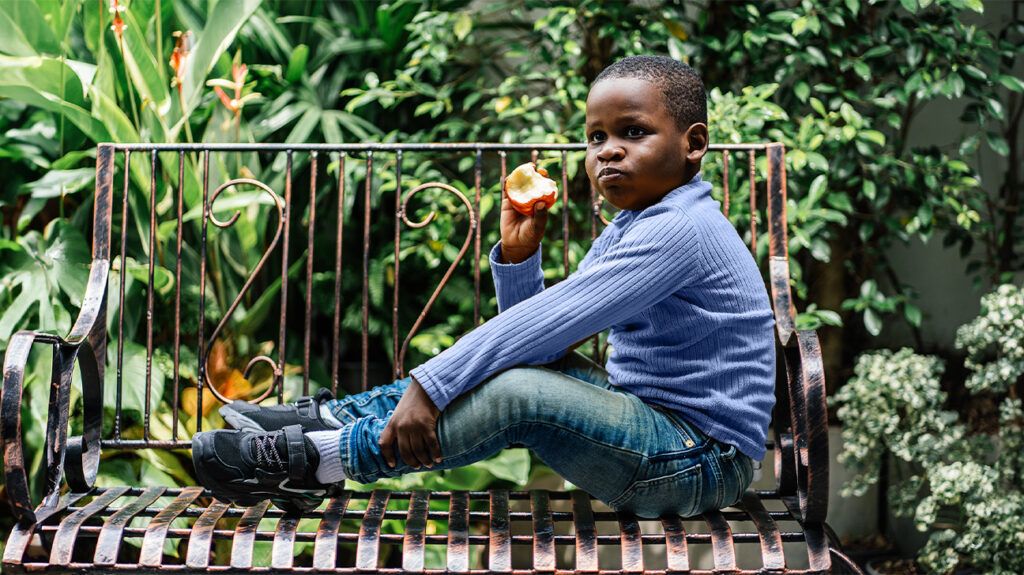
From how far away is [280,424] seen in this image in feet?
6.15

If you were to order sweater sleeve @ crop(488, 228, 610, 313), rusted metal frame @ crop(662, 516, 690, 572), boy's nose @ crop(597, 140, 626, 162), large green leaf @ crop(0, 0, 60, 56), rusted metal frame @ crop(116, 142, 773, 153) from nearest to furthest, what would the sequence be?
rusted metal frame @ crop(662, 516, 690, 572), boy's nose @ crop(597, 140, 626, 162), sweater sleeve @ crop(488, 228, 610, 313), rusted metal frame @ crop(116, 142, 773, 153), large green leaf @ crop(0, 0, 60, 56)

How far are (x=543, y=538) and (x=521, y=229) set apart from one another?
585 millimetres

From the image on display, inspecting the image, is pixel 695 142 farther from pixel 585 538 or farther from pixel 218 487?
pixel 218 487

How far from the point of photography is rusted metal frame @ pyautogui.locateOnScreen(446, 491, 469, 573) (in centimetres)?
162

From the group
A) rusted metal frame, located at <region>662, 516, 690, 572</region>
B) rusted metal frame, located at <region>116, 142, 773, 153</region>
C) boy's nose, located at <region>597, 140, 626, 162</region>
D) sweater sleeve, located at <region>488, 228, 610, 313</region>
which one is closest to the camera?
rusted metal frame, located at <region>662, 516, 690, 572</region>

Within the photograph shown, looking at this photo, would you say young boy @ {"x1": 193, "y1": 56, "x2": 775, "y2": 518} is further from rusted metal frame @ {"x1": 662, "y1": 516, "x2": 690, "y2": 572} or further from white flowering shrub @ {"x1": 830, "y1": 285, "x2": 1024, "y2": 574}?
white flowering shrub @ {"x1": 830, "y1": 285, "x2": 1024, "y2": 574}

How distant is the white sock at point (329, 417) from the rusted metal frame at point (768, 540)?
2.62 ft

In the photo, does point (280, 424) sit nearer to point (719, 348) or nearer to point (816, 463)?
point (719, 348)

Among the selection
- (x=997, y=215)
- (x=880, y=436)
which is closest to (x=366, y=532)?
(x=880, y=436)

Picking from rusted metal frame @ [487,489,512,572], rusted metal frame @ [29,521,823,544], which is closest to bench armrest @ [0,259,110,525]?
rusted metal frame @ [29,521,823,544]

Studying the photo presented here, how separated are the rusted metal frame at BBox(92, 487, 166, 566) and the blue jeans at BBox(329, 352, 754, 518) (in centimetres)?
40

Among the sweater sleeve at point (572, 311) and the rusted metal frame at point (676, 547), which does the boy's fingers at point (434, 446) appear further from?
the rusted metal frame at point (676, 547)

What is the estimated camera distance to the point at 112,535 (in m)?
1.66

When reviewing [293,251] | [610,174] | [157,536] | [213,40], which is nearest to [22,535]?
[157,536]
